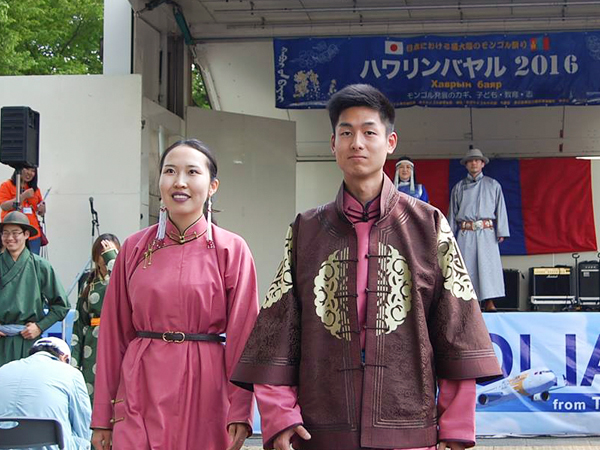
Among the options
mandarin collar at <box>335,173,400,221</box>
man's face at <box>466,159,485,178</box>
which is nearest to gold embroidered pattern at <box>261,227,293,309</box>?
mandarin collar at <box>335,173,400,221</box>

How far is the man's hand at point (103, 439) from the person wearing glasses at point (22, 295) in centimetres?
333

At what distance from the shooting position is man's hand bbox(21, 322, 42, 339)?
6117 millimetres

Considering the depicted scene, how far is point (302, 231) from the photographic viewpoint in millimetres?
2650

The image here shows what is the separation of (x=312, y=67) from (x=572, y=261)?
4.52 m

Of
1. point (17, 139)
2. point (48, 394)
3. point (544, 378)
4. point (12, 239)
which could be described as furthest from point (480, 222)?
point (48, 394)

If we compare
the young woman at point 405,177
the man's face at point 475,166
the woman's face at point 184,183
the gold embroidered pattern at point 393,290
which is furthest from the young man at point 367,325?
the man's face at point 475,166

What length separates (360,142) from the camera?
2.56 m

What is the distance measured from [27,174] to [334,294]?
7086mm

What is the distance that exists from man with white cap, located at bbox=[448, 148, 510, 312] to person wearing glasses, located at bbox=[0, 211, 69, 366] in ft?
15.1

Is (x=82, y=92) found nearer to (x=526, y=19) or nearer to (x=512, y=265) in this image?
(x=526, y=19)

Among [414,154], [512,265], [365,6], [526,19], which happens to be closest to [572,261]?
[512,265]

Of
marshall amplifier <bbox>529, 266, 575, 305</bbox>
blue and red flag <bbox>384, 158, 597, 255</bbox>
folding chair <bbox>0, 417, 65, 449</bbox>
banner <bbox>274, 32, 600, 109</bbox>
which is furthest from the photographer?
blue and red flag <bbox>384, 158, 597, 255</bbox>

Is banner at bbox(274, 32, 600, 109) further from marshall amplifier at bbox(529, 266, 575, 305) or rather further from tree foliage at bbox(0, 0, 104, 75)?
tree foliage at bbox(0, 0, 104, 75)

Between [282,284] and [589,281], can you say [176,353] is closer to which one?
[282,284]
